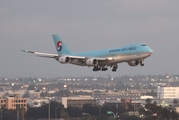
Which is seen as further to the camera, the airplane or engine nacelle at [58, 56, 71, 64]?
engine nacelle at [58, 56, 71, 64]

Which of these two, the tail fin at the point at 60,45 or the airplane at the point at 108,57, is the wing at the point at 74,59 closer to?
the airplane at the point at 108,57

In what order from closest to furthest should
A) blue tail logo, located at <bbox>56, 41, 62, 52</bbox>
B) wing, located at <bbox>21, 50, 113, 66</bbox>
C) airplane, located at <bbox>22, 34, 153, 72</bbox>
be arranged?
airplane, located at <bbox>22, 34, 153, 72</bbox>
wing, located at <bbox>21, 50, 113, 66</bbox>
blue tail logo, located at <bbox>56, 41, 62, 52</bbox>

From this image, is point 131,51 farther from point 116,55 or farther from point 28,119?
point 28,119

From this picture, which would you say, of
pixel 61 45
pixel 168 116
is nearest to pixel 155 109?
pixel 168 116

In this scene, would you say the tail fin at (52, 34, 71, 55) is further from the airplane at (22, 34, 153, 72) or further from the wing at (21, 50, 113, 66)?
the wing at (21, 50, 113, 66)

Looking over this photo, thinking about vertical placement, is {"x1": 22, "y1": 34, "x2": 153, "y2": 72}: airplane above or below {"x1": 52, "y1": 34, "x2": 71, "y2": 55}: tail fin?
below

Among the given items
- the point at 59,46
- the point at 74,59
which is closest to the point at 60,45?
the point at 59,46

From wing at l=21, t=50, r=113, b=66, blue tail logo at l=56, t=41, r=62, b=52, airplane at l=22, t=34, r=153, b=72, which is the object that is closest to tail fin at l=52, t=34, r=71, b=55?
blue tail logo at l=56, t=41, r=62, b=52
